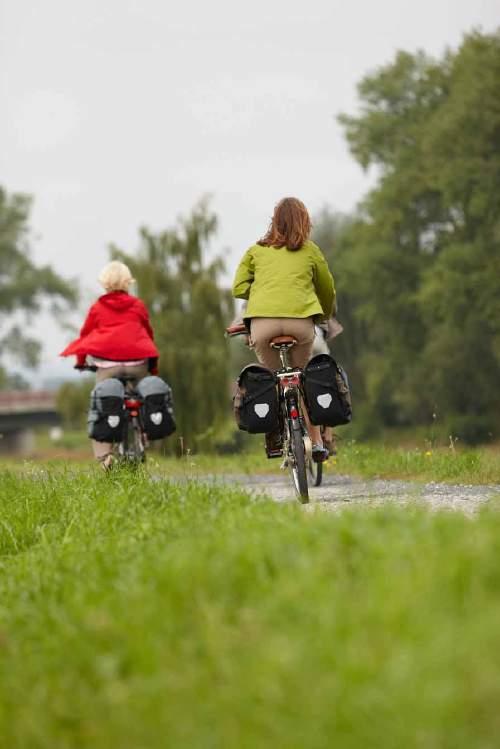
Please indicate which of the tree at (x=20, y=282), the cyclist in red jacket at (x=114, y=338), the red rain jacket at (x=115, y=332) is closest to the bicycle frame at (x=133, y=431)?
the cyclist in red jacket at (x=114, y=338)

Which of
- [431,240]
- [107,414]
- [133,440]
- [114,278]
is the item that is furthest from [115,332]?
[431,240]

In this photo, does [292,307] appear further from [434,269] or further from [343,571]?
[434,269]

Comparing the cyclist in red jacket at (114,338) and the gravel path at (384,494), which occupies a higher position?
the cyclist in red jacket at (114,338)

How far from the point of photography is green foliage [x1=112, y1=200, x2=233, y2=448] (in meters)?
30.0

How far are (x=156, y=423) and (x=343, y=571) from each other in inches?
238

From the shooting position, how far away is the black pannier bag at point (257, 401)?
7.90 m

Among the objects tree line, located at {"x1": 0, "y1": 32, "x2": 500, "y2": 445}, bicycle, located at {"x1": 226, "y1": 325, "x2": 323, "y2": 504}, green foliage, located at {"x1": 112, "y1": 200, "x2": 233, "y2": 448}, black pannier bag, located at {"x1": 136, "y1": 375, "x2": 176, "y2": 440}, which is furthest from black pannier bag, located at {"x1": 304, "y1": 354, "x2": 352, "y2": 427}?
green foliage, located at {"x1": 112, "y1": 200, "x2": 233, "y2": 448}

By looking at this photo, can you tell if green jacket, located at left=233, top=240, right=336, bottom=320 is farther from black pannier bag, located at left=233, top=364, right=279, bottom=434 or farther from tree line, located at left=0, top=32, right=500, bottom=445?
tree line, located at left=0, top=32, right=500, bottom=445

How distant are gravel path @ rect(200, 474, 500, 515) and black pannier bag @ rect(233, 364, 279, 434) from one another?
0.43 meters

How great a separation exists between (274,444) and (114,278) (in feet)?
9.00

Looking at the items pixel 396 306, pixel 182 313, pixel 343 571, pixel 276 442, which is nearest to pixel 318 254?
pixel 276 442

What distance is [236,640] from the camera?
3498 mm

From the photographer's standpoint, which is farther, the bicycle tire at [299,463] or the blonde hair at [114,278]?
the blonde hair at [114,278]

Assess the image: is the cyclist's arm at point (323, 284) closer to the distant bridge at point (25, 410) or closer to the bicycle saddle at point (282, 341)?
the bicycle saddle at point (282, 341)
